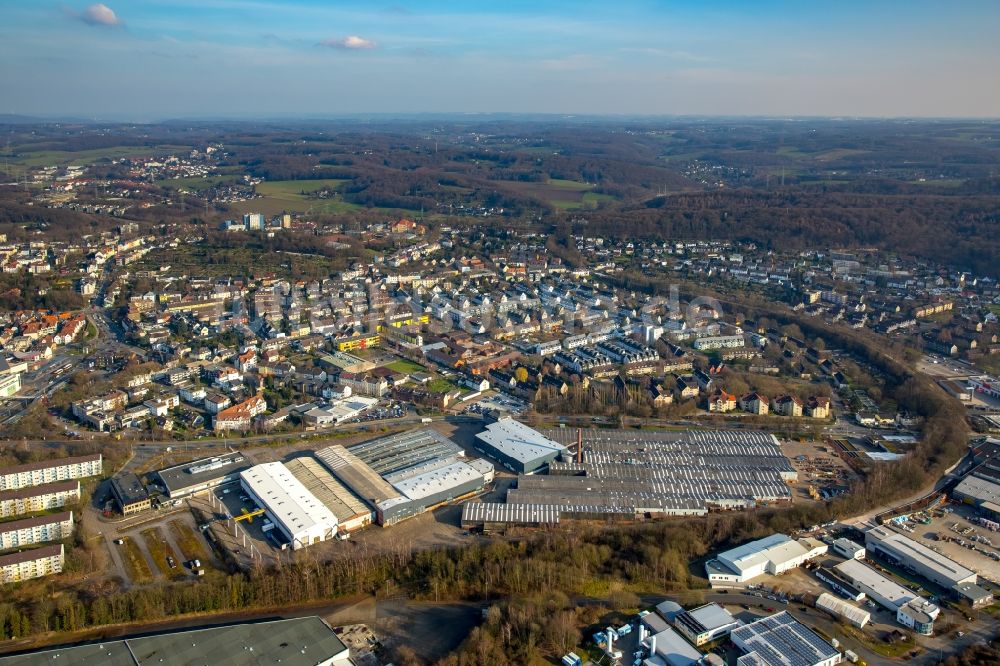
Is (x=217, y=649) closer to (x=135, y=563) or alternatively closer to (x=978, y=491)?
(x=135, y=563)

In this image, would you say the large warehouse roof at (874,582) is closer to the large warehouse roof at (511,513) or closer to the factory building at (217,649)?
the large warehouse roof at (511,513)

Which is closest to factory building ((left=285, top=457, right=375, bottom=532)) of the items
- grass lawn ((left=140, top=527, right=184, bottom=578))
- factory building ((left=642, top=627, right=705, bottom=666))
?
grass lawn ((left=140, top=527, right=184, bottom=578))

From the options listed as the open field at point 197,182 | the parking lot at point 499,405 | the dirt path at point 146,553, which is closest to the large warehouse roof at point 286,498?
the dirt path at point 146,553

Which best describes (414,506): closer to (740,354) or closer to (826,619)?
(826,619)

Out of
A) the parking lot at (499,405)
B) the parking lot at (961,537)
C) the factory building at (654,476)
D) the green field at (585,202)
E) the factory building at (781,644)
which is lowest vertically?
the parking lot at (961,537)

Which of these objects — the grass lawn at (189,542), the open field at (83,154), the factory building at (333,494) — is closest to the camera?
the grass lawn at (189,542)

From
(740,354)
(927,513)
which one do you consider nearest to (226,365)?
(740,354)

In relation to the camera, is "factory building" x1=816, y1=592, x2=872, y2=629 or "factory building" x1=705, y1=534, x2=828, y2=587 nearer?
"factory building" x1=816, y1=592, x2=872, y2=629

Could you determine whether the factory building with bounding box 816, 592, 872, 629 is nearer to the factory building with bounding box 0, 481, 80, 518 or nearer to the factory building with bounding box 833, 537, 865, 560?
the factory building with bounding box 833, 537, 865, 560
